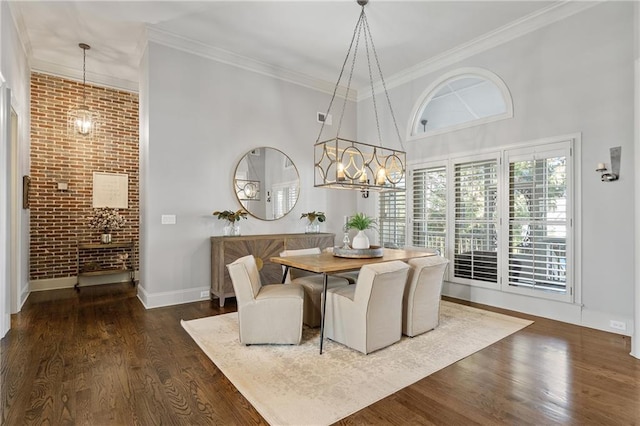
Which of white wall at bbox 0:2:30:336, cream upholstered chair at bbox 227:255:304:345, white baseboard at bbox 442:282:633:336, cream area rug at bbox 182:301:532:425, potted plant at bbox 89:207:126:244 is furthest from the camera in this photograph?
potted plant at bbox 89:207:126:244

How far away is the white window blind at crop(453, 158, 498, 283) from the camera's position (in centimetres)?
461

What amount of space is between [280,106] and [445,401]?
Answer: 4.85 meters

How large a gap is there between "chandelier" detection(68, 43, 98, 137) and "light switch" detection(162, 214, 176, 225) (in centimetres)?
199

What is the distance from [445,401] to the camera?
7.39ft

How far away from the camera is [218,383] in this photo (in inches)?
97.0

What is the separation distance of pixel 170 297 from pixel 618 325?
520 centimetres

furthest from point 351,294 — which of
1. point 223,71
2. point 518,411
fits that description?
point 223,71

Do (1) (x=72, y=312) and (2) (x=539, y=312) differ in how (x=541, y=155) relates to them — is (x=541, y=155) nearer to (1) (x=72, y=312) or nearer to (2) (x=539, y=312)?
(2) (x=539, y=312)

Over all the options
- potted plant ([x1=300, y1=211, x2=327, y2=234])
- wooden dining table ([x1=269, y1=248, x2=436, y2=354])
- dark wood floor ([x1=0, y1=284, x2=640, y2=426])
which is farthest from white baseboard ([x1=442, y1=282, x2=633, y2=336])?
potted plant ([x1=300, y1=211, x2=327, y2=234])

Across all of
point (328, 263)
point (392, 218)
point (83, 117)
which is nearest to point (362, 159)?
point (392, 218)

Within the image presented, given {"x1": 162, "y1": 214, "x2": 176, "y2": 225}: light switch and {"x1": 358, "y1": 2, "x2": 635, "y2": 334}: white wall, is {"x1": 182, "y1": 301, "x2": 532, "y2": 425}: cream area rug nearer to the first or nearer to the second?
{"x1": 358, "y1": 2, "x2": 635, "y2": 334}: white wall

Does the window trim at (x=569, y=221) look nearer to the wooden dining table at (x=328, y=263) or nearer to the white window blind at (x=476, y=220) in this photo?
the white window blind at (x=476, y=220)

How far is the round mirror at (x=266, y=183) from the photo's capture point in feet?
17.4

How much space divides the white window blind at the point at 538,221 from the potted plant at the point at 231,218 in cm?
369
